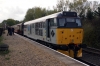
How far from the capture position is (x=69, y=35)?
50.6ft

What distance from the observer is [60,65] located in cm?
1004

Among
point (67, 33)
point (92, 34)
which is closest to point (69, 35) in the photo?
point (67, 33)

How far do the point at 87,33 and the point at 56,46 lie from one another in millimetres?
11096

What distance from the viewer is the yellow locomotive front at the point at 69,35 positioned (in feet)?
50.0

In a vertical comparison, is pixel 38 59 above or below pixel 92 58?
above

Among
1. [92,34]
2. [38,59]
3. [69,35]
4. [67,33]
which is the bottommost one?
[38,59]

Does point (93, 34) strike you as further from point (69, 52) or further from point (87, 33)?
point (69, 52)

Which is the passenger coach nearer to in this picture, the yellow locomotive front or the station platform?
the yellow locomotive front

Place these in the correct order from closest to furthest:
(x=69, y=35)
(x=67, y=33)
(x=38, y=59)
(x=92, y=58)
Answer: (x=38, y=59)
(x=67, y=33)
(x=69, y=35)
(x=92, y=58)

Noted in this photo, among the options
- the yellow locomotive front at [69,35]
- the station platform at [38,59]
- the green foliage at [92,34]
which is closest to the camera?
the station platform at [38,59]

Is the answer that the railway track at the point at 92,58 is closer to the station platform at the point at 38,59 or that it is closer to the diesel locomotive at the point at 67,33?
the diesel locomotive at the point at 67,33

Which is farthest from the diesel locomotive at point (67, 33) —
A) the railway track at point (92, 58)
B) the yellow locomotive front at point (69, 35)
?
the railway track at point (92, 58)

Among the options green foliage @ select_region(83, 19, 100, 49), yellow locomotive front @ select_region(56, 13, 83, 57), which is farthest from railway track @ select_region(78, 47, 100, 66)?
green foliage @ select_region(83, 19, 100, 49)

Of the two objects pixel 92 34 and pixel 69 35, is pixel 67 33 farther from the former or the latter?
pixel 92 34
